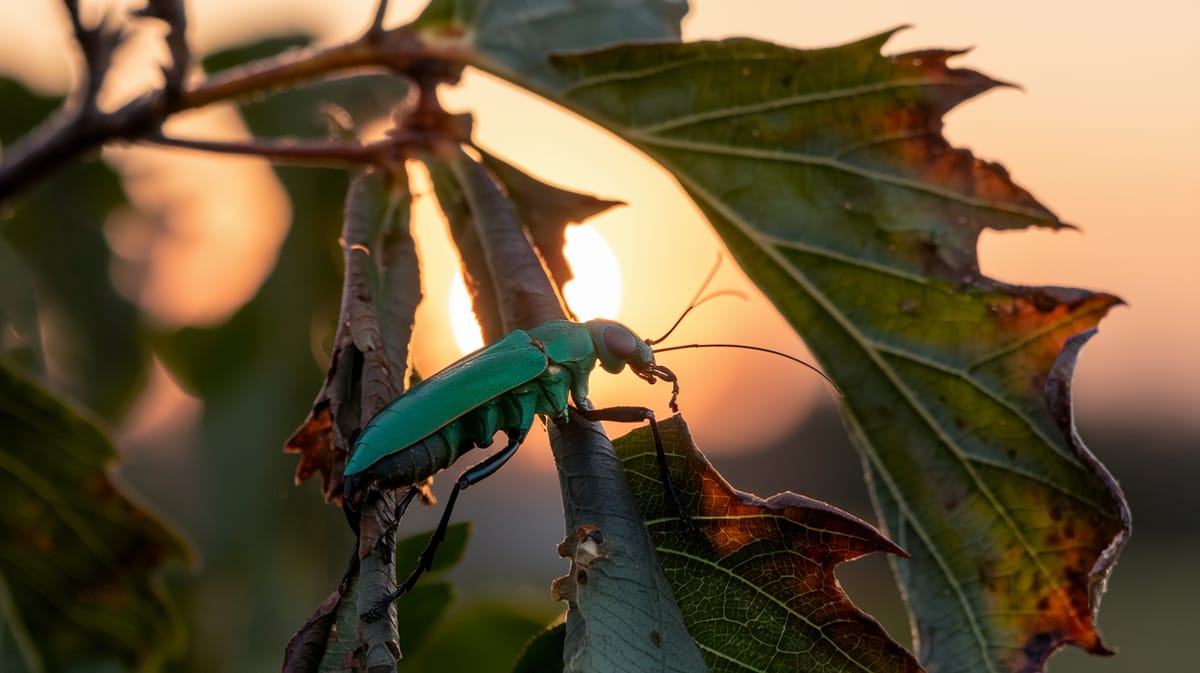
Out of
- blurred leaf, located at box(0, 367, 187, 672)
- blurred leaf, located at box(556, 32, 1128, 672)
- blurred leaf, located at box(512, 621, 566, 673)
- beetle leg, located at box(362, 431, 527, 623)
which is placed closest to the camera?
beetle leg, located at box(362, 431, 527, 623)

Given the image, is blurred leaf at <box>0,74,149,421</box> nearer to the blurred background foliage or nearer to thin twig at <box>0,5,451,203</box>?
the blurred background foliage

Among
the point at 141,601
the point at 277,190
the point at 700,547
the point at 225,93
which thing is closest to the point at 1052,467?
the point at 700,547

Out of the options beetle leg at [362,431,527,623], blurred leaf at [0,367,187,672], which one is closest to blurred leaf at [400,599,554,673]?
beetle leg at [362,431,527,623]

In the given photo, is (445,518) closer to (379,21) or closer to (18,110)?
(379,21)

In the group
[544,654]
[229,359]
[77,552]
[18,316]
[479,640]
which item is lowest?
[544,654]

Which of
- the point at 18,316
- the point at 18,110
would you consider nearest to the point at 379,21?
the point at 18,316

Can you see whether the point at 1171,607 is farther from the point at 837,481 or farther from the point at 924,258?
the point at 924,258
